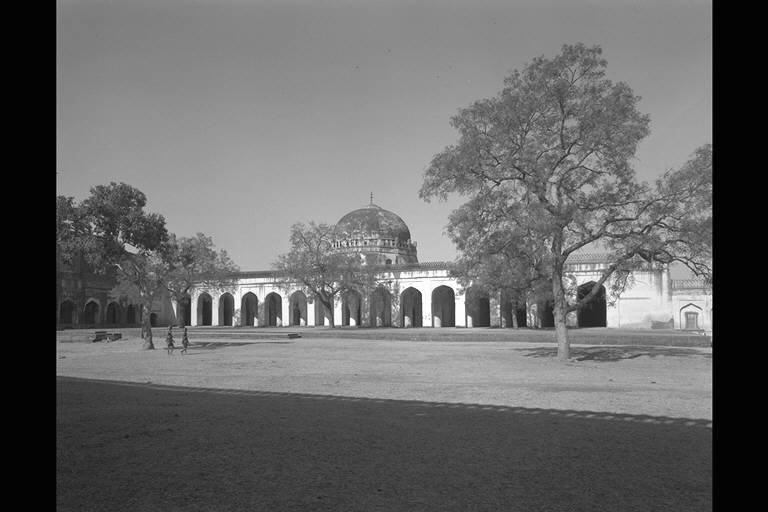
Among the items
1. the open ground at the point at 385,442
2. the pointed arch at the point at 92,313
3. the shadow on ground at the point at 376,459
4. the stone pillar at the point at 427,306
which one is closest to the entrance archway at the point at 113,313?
the pointed arch at the point at 92,313

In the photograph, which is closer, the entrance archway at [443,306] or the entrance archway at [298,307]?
the entrance archway at [443,306]

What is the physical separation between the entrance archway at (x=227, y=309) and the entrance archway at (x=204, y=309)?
113 centimetres

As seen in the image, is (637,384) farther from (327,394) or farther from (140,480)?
(140,480)

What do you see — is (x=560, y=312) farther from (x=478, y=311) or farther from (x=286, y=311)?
(x=286, y=311)

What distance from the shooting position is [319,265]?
3972 cm

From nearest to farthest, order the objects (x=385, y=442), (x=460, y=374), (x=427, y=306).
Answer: (x=385, y=442)
(x=460, y=374)
(x=427, y=306)

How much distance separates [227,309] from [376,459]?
52502mm

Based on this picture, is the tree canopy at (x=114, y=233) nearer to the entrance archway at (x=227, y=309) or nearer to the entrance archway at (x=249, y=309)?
the entrance archway at (x=249, y=309)

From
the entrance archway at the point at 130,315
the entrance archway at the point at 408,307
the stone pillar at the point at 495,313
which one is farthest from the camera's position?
the entrance archway at the point at 130,315

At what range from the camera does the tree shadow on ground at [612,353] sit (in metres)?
19.1

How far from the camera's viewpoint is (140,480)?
18.0 ft

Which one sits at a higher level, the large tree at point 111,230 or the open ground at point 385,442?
the large tree at point 111,230

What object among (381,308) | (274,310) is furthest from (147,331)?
(274,310)
